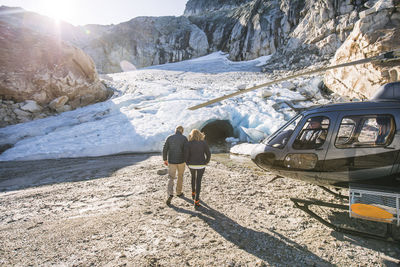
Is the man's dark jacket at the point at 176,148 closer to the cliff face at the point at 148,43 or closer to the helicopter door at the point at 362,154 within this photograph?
the helicopter door at the point at 362,154

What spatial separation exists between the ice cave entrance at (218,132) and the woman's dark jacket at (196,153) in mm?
8079

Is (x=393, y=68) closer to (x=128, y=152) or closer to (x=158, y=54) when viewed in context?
(x=128, y=152)

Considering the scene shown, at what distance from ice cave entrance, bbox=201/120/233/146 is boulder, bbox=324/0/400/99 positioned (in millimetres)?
7777

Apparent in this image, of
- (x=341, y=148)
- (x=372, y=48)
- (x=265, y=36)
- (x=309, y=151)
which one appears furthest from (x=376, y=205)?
(x=265, y=36)

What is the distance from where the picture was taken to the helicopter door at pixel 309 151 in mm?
3592

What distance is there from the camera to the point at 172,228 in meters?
3.41

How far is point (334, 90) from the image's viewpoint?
46.3ft

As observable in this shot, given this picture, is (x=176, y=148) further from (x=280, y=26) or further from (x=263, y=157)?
(x=280, y=26)

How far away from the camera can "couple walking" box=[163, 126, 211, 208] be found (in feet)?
13.2

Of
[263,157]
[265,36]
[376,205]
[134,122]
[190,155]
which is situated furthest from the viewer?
[265,36]

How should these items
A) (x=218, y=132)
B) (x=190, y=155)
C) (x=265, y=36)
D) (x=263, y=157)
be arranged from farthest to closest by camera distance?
(x=265, y=36)
(x=218, y=132)
(x=263, y=157)
(x=190, y=155)

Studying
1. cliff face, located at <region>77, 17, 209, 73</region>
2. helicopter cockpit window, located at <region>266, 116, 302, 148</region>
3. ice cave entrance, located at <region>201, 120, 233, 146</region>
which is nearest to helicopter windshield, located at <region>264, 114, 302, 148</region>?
helicopter cockpit window, located at <region>266, 116, 302, 148</region>

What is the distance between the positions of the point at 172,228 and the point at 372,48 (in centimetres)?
1387

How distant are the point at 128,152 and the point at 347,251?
359 inches
